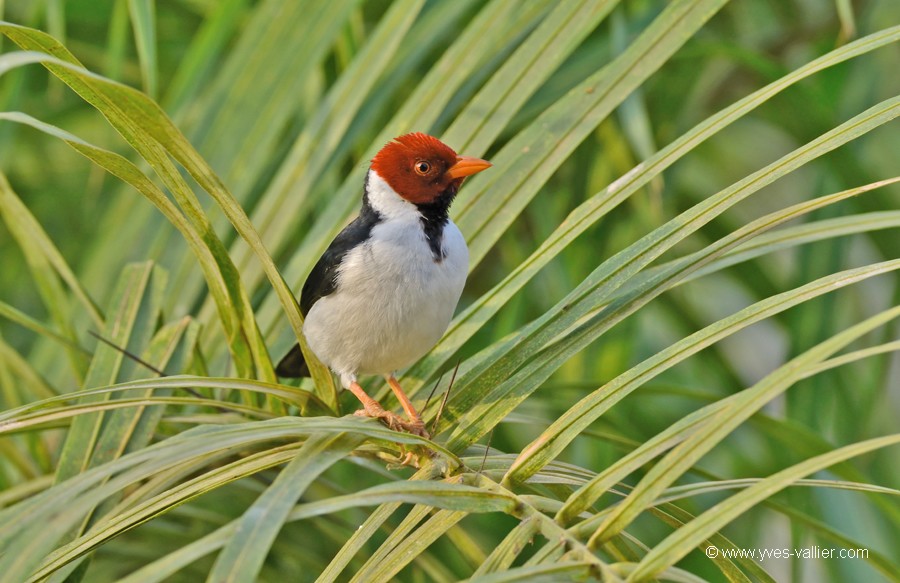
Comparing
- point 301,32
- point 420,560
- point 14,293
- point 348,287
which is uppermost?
point 301,32

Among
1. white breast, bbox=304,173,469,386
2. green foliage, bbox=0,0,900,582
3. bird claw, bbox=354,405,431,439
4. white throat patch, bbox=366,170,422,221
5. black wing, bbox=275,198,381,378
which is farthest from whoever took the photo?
white throat patch, bbox=366,170,422,221

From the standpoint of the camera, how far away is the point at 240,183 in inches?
89.8

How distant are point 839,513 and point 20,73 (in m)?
2.28

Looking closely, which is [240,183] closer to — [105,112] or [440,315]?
[440,315]

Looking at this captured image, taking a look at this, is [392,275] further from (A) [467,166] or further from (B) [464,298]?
(B) [464,298]

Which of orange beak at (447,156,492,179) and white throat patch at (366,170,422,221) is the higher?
orange beak at (447,156,492,179)

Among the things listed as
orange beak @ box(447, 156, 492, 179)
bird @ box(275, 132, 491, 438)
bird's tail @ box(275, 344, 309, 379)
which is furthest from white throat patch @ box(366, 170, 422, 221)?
bird's tail @ box(275, 344, 309, 379)

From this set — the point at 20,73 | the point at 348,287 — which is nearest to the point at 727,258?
the point at 348,287

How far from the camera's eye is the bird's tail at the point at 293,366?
7.49ft

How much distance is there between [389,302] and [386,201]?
313 mm

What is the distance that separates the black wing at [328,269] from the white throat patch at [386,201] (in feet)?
0.08

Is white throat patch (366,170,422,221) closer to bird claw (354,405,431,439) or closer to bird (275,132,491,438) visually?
bird (275,132,491,438)

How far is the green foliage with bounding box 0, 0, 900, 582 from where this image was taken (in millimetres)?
1229

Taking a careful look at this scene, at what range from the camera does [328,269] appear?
2277mm
